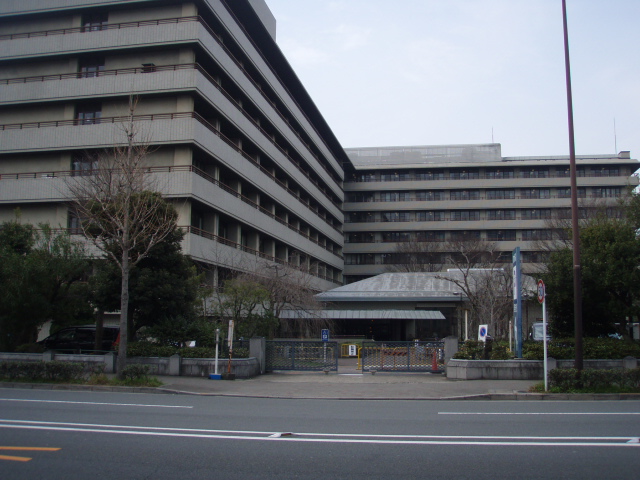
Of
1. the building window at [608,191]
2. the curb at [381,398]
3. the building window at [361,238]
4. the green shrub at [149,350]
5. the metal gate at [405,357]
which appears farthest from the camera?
the building window at [361,238]

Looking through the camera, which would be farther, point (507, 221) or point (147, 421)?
point (507, 221)

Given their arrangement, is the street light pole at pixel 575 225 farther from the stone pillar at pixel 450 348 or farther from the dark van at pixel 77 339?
Result: the dark van at pixel 77 339

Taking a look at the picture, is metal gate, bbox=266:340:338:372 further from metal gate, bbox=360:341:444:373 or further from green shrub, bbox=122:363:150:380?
green shrub, bbox=122:363:150:380

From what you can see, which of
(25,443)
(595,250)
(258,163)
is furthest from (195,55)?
(25,443)

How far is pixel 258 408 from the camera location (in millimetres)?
13148

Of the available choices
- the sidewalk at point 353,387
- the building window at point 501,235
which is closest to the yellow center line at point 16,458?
the sidewalk at point 353,387

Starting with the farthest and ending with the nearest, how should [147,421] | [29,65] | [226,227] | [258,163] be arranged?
[258,163] → [226,227] → [29,65] → [147,421]

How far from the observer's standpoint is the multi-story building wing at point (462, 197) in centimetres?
7556

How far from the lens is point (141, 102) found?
32969 mm

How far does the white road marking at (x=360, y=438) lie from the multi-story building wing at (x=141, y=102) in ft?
72.0

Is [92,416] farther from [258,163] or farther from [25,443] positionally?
[258,163]

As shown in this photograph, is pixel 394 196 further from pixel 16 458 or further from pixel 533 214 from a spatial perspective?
pixel 16 458

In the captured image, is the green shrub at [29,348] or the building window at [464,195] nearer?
the green shrub at [29,348]

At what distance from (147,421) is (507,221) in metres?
72.3
